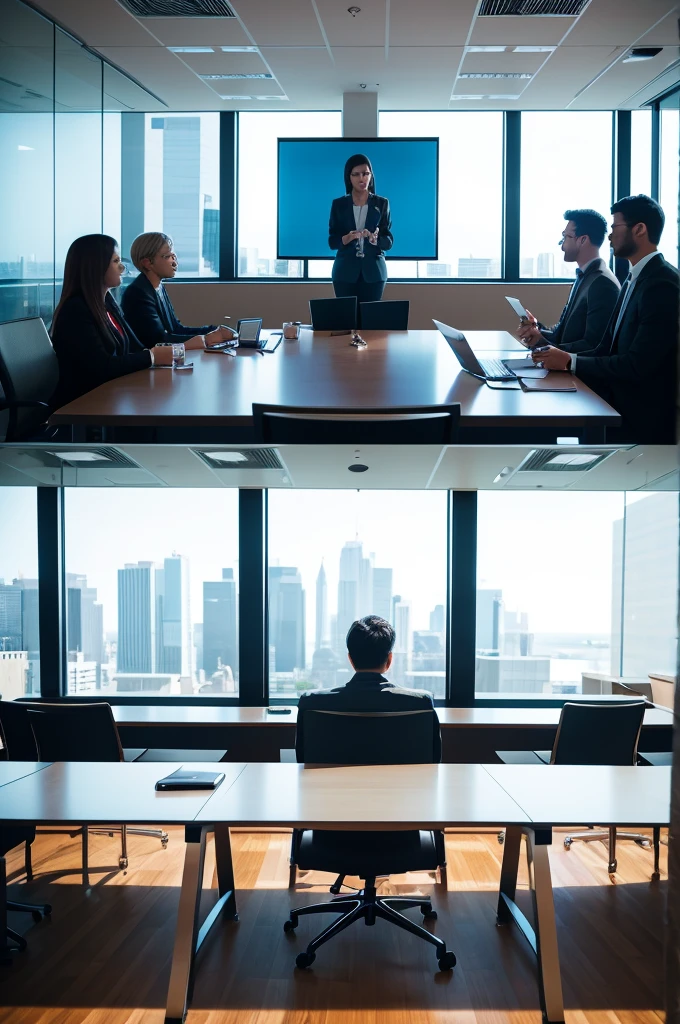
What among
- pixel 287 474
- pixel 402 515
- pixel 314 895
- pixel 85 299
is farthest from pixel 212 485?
pixel 314 895

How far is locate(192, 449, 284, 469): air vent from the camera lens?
3403mm

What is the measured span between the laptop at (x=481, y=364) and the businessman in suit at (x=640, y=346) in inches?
3.7

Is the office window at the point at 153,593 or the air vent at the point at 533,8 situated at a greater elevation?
the air vent at the point at 533,8

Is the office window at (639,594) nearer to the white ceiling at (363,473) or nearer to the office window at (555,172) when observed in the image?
the white ceiling at (363,473)

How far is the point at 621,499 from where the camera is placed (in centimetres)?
618

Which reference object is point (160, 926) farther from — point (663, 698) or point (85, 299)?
point (663, 698)

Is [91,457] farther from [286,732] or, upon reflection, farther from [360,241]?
[360,241]

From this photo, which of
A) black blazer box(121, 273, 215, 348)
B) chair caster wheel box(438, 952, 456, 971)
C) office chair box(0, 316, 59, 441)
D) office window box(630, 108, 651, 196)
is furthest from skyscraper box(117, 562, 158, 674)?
office window box(630, 108, 651, 196)

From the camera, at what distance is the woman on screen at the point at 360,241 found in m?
5.99

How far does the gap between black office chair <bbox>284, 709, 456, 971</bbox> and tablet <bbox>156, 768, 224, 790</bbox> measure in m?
0.38

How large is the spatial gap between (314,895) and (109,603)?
302cm

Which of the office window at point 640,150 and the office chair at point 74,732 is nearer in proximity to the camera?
the office chair at point 74,732

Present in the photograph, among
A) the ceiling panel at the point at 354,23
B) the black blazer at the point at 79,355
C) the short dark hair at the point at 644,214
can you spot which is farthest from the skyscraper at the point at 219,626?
the ceiling panel at the point at 354,23

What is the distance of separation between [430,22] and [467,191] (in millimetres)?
1728
